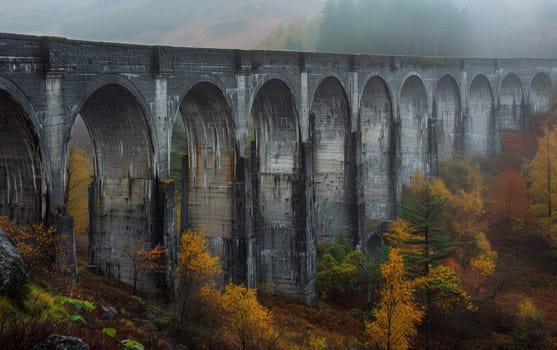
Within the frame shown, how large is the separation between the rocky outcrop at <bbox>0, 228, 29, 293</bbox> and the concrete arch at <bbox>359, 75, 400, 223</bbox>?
115 ft

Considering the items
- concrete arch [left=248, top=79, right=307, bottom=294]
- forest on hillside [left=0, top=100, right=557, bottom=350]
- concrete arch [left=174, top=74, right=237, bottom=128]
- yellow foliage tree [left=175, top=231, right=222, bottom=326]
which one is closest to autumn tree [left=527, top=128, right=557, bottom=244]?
forest on hillside [left=0, top=100, right=557, bottom=350]

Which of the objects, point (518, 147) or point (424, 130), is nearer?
point (424, 130)

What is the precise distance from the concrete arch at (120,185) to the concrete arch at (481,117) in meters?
44.5

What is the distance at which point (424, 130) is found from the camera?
52.7 meters

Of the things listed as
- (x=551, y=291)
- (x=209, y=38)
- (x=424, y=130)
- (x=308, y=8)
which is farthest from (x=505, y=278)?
(x=308, y=8)

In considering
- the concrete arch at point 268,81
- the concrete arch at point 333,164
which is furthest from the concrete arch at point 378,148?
the concrete arch at point 268,81

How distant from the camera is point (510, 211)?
165 feet

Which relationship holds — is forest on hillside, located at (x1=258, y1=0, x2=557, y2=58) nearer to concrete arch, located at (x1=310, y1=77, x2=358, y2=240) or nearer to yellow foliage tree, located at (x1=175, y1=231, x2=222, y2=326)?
concrete arch, located at (x1=310, y1=77, x2=358, y2=240)

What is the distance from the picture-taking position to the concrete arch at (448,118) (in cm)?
5809

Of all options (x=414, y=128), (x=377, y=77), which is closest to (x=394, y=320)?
(x=377, y=77)

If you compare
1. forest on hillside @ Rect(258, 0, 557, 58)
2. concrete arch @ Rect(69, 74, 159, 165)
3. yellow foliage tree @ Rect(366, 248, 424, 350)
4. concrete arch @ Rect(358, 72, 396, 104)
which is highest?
forest on hillside @ Rect(258, 0, 557, 58)

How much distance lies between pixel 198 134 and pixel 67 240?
37.8ft

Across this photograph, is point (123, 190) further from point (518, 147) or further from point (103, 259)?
point (518, 147)

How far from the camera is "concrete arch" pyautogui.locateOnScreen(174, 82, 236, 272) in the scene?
30.5m
